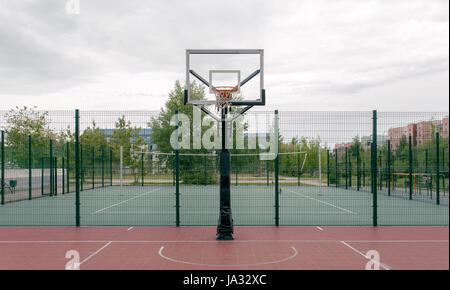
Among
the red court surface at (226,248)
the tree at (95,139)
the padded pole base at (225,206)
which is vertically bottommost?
the red court surface at (226,248)

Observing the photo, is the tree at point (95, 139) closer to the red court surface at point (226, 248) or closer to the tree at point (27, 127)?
the tree at point (27, 127)

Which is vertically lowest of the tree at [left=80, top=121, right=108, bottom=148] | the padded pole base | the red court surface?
the red court surface

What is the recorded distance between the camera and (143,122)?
10.3m

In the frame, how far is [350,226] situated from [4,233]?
9.13 meters

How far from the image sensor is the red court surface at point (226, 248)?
6508mm

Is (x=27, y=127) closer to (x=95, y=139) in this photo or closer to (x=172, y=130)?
(x=95, y=139)

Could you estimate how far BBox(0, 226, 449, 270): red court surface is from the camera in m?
6.51

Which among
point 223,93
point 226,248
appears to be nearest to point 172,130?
point 223,93

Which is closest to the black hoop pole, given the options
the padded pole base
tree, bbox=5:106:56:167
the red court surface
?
the padded pole base

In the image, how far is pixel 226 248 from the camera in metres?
7.60

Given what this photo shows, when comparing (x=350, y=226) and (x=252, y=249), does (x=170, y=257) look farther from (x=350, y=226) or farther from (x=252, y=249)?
(x=350, y=226)

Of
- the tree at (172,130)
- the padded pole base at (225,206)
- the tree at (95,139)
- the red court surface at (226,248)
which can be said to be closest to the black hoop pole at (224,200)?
the padded pole base at (225,206)

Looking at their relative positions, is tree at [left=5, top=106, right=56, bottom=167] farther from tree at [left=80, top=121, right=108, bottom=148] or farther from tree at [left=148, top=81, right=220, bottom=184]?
tree at [left=148, top=81, right=220, bottom=184]
